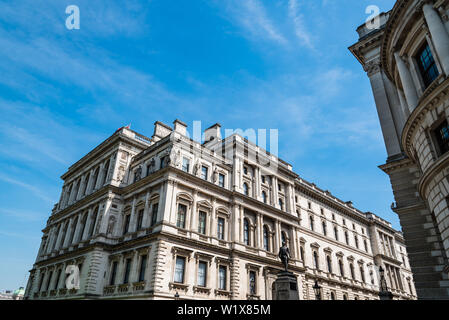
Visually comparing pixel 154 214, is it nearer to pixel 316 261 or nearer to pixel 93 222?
pixel 93 222

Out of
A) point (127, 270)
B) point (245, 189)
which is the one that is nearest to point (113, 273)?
point (127, 270)

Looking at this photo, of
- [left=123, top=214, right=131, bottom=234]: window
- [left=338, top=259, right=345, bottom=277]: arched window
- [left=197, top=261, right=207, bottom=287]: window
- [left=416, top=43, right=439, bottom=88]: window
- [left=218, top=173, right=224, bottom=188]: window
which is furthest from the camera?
[left=338, top=259, right=345, bottom=277]: arched window

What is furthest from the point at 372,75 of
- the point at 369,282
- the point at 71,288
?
the point at 369,282

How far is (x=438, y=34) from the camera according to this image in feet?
46.2

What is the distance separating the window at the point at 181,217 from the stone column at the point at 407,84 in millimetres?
19731

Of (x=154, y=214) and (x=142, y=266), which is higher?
(x=154, y=214)

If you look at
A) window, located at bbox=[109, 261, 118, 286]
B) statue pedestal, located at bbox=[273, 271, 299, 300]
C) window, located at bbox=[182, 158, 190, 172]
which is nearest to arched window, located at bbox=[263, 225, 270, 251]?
window, located at bbox=[182, 158, 190, 172]

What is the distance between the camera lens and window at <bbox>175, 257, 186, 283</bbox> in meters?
25.4

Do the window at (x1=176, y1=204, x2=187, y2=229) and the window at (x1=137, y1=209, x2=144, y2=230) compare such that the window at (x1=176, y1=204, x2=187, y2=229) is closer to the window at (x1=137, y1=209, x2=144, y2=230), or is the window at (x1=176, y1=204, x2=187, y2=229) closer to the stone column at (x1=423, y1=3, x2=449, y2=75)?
the window at (x1=137, y1=209, x2=144, y2=230)

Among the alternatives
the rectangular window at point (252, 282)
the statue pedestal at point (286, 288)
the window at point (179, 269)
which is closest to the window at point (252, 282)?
the rectangular window at point (252, 282)

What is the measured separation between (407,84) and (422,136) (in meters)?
3.55

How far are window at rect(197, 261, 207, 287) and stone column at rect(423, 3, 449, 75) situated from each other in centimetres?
2226

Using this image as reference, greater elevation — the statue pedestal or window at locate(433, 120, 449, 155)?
window at locate(433, 120, 449, 155)

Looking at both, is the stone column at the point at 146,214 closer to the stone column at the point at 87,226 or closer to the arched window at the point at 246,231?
the stone column at the point at 87,226
